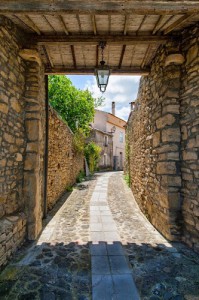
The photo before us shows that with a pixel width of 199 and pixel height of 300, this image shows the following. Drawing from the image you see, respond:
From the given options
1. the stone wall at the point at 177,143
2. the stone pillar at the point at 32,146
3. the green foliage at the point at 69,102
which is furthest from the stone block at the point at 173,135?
the green foliage at the point at 69,102

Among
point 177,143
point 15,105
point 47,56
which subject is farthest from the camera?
point 47,56

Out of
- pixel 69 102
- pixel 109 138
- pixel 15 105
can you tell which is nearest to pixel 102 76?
pixel 15 105

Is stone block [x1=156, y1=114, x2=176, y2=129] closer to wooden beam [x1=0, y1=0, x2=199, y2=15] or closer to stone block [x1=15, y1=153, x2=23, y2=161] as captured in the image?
wooden beam [x1=0, y1=0, x2=199, y2=15]

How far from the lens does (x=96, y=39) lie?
12.2 ft

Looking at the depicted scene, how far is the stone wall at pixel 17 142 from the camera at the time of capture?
10.4 ft

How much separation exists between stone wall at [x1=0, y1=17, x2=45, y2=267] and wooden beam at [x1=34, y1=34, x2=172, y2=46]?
18.5 inches

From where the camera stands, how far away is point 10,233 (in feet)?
10.3

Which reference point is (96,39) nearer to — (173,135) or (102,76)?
(102,76)

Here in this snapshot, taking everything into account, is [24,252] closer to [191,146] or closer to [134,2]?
[191,146]

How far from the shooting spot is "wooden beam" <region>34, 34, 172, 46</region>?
3.72 m

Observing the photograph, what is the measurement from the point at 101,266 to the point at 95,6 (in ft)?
11.9

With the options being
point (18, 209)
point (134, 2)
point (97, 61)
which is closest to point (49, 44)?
point (97, 61)

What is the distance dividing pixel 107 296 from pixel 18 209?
85.4 inches

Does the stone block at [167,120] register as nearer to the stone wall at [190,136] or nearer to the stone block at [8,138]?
the stone wall at [190,136]
